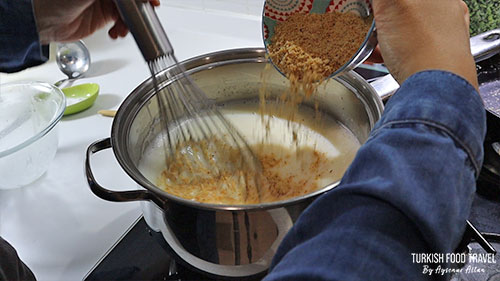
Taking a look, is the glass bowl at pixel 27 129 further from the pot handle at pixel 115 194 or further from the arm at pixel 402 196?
the arm at pixel 402 196

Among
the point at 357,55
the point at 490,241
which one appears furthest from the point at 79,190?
the point at 490,241

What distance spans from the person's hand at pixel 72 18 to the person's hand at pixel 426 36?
1.29 feet

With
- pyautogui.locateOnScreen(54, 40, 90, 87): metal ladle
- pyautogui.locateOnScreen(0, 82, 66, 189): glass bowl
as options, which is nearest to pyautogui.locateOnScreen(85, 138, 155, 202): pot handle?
pyautogui.locateOnScreen(0, 82, 66, 189): glass bowl

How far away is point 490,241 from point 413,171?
1.17 feet

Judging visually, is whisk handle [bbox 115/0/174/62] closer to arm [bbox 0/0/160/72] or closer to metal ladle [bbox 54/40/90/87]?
arm [bbox 0/0/160/72]

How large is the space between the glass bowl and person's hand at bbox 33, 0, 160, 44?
0.35ft

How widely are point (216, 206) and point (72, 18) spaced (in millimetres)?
486

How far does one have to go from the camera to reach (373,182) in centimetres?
30

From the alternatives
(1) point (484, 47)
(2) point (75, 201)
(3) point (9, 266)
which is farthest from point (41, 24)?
(1) point (484, 47)

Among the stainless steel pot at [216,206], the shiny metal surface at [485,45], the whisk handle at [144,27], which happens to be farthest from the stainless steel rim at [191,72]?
the shiny metal surface at [485,45]

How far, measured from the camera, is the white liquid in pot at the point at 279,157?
0.59 metres

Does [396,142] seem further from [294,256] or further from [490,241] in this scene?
[490,241]

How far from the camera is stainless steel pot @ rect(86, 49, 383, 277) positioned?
0.44 metres

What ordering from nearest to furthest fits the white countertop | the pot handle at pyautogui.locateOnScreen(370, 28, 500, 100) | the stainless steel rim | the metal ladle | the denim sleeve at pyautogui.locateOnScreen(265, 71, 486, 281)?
the denim sleeve at pyautogui.locateOnScreen(265, 71, 486, 281) → the stainless steel rim → the white countertop → the pot handle at pyautogui.locateOnScreen(370, 28, 500, 100) → the metal ladle
